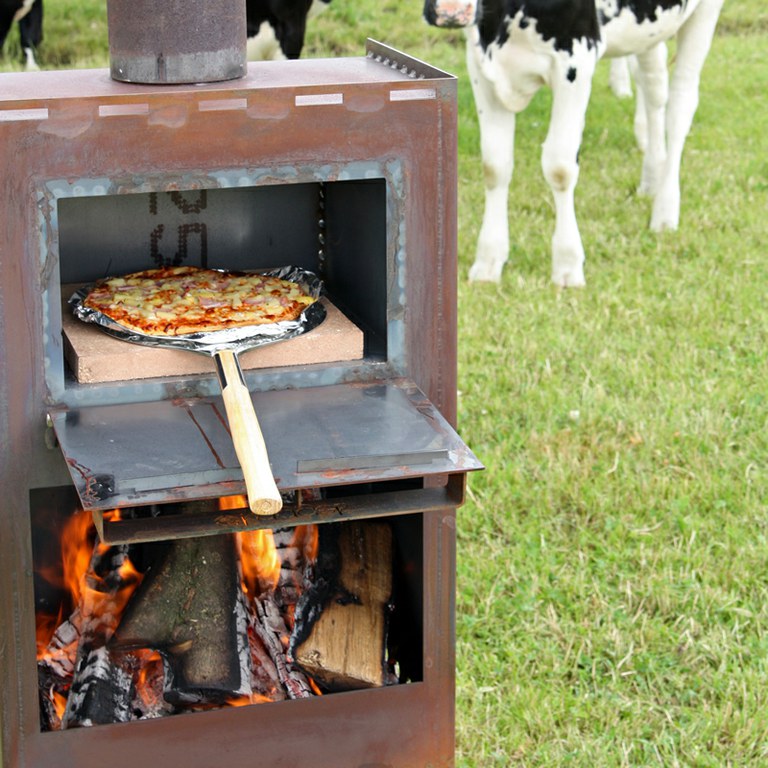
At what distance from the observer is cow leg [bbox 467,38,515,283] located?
22.0ft

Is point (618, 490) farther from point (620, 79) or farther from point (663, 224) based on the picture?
point (620, 79)

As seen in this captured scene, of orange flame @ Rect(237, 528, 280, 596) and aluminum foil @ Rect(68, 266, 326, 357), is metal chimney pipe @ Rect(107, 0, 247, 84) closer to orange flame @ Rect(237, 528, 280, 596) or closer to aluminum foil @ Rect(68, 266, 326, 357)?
aluminum foil @ Rect(68, 266, 326, 357)

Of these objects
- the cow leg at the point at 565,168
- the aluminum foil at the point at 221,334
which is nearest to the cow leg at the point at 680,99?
the cow leg at the point at 565,168

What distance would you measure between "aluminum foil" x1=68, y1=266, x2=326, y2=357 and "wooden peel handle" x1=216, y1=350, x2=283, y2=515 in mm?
126

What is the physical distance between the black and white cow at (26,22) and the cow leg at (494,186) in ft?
16.4

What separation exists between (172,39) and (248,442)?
90cm

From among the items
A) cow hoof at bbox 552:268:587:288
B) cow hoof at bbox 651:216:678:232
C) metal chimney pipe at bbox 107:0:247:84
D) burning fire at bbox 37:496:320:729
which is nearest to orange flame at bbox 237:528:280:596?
burning fire at bbox 37:496:320:729

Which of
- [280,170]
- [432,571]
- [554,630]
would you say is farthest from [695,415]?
[280,170]

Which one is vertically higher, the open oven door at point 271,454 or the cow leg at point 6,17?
the cow leg at point 6,17

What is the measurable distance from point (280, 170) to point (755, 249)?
4.83m

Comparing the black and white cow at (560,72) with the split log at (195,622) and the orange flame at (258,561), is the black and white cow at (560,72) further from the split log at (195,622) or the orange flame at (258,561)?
the split log at (195,622)

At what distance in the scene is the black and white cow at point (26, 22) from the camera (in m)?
10.6

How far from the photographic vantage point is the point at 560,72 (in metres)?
6.32

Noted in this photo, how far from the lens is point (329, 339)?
2.92 metres
